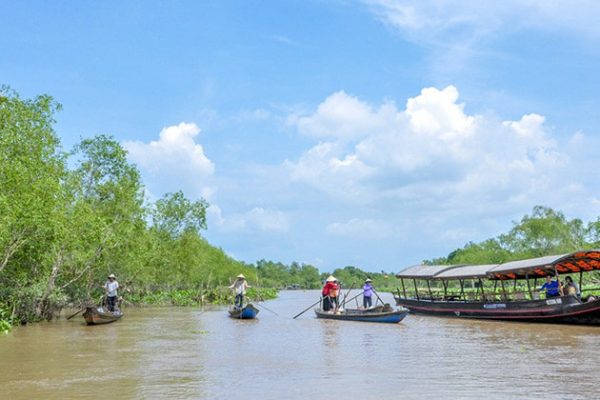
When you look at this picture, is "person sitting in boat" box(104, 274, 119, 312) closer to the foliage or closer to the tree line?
the tree line

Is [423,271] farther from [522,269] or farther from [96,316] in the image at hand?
[96,316]

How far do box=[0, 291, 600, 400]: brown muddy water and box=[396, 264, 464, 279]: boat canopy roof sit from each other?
7216 millimetres

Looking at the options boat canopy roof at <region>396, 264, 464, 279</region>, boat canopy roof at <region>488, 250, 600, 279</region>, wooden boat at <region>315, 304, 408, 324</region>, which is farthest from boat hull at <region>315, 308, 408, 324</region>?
boat canopy roof at <region>396, 264, 464, 279</region>

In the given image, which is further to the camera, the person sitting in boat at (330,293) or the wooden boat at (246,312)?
the wooden boat at (246,312)

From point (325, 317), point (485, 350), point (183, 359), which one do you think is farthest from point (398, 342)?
point (325, 317)

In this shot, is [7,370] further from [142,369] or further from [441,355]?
[441,355]

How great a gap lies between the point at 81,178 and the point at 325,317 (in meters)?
16.2

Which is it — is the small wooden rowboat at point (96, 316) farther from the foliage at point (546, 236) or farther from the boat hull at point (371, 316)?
the foliage at point (546, 236)

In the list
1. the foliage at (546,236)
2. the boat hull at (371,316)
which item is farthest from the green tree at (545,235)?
the boat hull at (371,316)

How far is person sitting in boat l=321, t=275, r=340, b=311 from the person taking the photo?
2602 cm

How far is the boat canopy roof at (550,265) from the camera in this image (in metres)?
21.0

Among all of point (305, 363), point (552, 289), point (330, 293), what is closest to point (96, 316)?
point (330, 293)

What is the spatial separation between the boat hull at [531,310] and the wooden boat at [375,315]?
404 cm

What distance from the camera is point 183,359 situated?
1333 centimetres
